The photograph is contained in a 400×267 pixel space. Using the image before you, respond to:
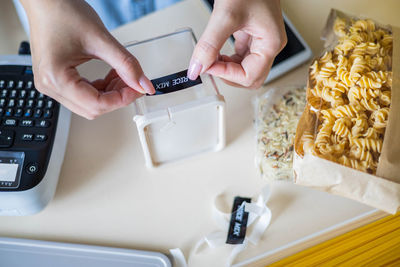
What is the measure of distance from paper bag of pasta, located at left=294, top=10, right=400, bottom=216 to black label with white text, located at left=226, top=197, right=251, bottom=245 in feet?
0.43

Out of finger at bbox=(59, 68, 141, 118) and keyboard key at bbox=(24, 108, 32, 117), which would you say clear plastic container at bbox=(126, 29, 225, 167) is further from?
keyboard key at bbox=(24, 108, 32, 117)

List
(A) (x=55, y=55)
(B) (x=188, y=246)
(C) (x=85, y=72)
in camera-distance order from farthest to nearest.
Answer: (C) (x=85, y=72) → (B) (x=188, y=246) → (A) (x=55, y=55)

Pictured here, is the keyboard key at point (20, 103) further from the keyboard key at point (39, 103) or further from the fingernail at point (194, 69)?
the fingernail at point (194, 69)

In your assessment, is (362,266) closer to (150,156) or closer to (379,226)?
(379,226)

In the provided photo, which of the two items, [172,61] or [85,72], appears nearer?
[172,61]

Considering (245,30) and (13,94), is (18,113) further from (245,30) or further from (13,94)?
(245,30)

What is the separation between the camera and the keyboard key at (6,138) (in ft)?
2.04

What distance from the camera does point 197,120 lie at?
60cm

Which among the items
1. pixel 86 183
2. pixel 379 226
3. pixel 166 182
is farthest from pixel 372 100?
pixel 86 183

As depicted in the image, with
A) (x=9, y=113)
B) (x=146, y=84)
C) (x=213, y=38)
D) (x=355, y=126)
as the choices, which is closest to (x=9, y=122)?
(x=9, y=113)

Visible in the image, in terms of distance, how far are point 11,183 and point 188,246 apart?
12.4 inches

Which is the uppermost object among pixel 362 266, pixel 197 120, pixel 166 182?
pixel 197 120

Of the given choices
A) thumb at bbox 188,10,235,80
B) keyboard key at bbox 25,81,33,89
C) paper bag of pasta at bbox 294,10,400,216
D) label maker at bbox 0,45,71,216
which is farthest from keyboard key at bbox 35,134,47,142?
paper bag of pasta at bbox 294,10,400,216

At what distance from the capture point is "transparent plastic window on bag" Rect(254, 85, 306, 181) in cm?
63
